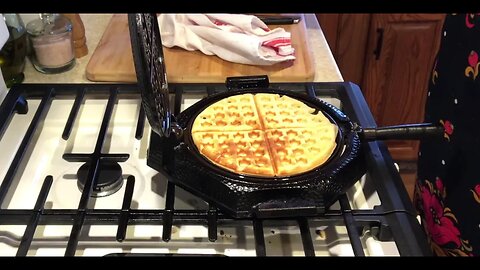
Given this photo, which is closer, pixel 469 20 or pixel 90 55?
pixel 469 20

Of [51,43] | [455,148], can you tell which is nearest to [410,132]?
[455,148]

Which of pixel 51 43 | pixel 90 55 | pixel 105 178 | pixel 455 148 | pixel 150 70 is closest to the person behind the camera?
pixel 150 70

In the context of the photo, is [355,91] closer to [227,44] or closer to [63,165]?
[227,44]

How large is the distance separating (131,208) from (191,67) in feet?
1.23

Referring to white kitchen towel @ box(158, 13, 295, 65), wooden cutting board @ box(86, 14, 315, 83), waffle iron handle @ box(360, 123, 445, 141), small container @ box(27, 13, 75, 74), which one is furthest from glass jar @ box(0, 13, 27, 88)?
waffle iron handle @ box(360, 123, 445, 141)

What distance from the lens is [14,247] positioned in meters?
0.68

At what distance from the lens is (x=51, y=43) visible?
40.0 inches

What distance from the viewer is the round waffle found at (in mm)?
702

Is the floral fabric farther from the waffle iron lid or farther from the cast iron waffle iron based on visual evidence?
the waffle iron lid

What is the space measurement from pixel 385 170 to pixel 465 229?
0.69ft

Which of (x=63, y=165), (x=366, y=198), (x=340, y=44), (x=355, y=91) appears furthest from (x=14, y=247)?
(x=340, y=44)

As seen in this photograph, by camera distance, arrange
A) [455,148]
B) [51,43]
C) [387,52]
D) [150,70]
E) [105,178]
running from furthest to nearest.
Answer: [387,52] < [51,43] < [455,148] < [105,178] < [150,70]

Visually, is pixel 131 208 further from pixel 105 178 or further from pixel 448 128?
pixel 448 128
